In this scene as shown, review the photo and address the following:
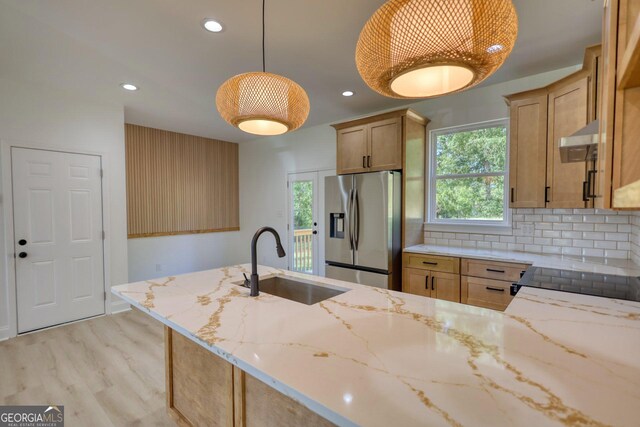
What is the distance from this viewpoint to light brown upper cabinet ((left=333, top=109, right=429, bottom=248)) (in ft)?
10.6

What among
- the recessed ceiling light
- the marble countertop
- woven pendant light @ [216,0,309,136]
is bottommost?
the marble countertop

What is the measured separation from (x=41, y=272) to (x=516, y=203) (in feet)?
16.3

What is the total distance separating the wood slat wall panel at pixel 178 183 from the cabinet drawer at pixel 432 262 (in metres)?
3.85

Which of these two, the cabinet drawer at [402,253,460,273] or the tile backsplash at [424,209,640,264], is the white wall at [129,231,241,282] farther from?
the tile backsplash at [424,209,640,264]

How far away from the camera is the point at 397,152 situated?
10.6 feet

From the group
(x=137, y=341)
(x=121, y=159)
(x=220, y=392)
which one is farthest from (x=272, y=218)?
(x=220, y=392)

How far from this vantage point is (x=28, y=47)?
241cm

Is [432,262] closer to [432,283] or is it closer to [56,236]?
[432,283]

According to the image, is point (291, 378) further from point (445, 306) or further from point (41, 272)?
point (41, 272)

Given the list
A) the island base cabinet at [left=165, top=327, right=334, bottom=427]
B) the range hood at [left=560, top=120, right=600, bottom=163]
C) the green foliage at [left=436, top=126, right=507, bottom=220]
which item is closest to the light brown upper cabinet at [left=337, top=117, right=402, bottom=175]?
the green foliage at [left=436, top=126, right=507, bottom=220]

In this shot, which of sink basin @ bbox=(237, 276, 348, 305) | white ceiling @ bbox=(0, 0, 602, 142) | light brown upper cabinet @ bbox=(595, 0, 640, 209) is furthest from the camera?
white ceiling @ bbox=(0, 0, 602, 142)

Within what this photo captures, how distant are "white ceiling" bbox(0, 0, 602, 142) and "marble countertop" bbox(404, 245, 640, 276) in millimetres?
1764

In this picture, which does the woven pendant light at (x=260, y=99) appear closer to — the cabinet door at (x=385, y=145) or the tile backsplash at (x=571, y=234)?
the cabinet door at (x=385, y=145)

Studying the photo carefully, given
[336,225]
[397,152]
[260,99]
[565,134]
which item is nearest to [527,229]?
[565,134]
